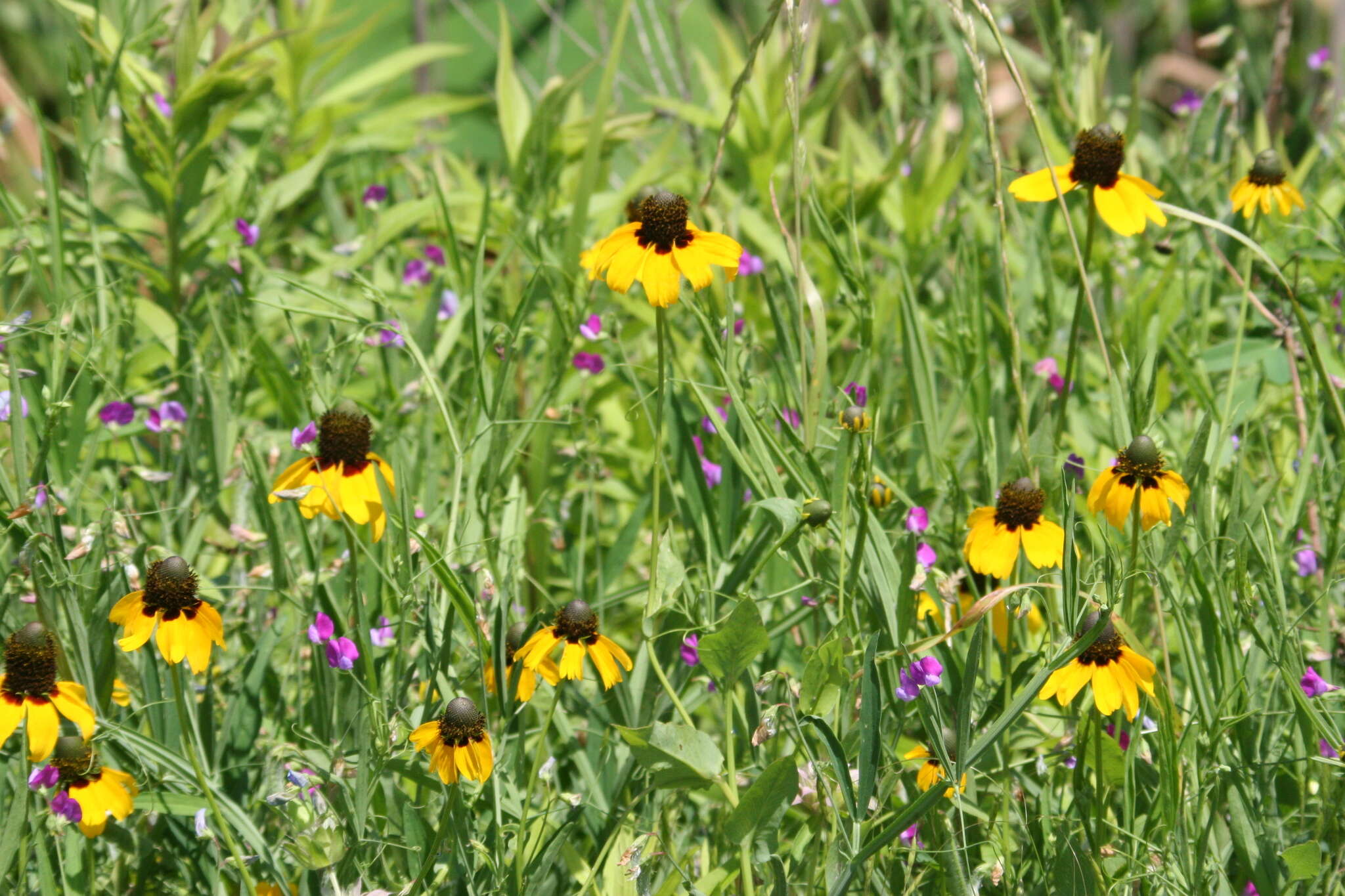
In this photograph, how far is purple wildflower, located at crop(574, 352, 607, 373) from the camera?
1759mm

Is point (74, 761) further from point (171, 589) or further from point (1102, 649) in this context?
point (1102, 649)

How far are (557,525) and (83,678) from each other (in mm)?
645

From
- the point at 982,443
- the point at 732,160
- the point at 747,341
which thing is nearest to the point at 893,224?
the point at 732,160

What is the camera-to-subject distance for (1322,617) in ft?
4.24

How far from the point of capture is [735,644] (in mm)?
1081

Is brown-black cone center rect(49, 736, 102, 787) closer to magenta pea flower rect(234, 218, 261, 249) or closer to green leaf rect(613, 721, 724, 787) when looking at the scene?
green leaf rect(613, 721, 724, 787)

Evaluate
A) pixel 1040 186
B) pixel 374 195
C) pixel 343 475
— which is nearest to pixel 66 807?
pixel 343 475

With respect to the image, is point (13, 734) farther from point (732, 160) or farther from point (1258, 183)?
point (732, 160)

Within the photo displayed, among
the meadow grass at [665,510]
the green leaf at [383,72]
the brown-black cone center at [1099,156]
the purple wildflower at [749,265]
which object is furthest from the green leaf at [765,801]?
the green leaf at [383,72]

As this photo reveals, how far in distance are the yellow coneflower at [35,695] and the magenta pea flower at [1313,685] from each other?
1.12 meters

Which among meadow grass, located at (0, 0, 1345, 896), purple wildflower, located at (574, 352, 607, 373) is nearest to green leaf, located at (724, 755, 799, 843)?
meadow grass, located at (0, 0, 1345, 896)

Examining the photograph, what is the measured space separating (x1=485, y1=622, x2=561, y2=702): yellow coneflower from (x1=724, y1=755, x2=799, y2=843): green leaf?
182 mm

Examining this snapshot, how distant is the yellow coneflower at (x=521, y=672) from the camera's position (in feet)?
3.37

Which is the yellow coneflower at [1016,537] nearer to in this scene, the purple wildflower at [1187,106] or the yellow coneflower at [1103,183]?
the yellow coneflower at [1103,183]
